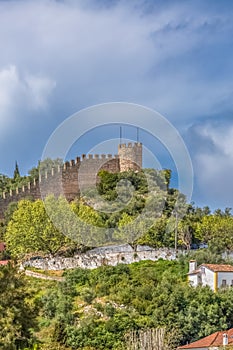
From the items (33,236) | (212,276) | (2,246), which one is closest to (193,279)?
(212,276)

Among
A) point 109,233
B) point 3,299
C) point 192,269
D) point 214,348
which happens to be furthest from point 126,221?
point 3,299

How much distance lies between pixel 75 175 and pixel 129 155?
4622 millimetres

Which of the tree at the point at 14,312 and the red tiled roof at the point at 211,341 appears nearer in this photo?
the tree at the point at 14,312

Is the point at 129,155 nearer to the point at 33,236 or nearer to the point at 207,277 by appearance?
the point at 33,236

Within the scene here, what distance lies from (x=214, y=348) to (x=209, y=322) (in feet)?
13.7

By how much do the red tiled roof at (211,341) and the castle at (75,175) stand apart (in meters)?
28.0

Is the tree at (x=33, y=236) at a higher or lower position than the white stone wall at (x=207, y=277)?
higher

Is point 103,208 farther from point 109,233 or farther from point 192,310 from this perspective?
point 192,310

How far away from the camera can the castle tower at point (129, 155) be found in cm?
7406

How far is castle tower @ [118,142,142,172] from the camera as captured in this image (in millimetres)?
74062

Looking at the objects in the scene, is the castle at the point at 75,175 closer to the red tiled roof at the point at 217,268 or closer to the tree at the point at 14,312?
the red tiled roof at the point at 217,268

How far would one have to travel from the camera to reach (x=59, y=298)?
153 ft

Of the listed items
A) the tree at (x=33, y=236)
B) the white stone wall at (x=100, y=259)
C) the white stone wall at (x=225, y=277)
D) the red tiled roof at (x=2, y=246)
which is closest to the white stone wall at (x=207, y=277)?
the white stone wall at (x=225, y=277)

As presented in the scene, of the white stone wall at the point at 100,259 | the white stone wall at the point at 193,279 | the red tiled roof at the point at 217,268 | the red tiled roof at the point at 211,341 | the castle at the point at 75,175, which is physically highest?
the castle at the point at 75,175
